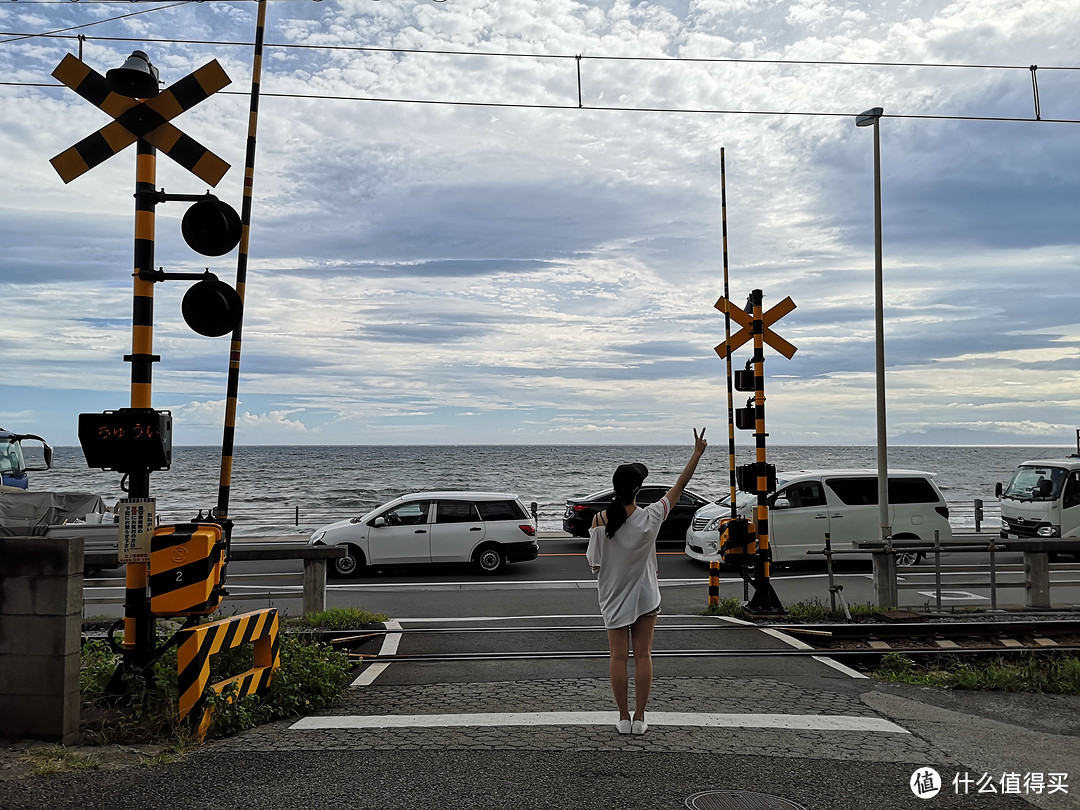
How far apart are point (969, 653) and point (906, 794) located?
5.11 m

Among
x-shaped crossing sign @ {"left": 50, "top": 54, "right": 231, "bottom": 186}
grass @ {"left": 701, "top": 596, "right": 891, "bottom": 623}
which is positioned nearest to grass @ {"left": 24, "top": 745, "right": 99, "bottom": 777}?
x-shaped crossing sign @ {"left": 50, "top": 54, "right": 231, "bottom": 186}

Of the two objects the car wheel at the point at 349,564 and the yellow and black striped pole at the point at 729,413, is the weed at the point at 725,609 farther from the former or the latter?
the car wheel at the point at 349,564

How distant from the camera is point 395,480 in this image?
7394 cm

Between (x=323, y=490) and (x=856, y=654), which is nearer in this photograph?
(x=856, y=654)

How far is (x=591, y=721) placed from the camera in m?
6.04

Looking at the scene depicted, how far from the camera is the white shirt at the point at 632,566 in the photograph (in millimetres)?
5711

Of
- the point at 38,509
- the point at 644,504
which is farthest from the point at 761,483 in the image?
the point at 38,509

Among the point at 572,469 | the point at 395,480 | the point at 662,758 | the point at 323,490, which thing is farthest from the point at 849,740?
the point at 572,469

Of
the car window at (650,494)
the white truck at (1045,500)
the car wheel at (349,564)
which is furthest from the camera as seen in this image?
the car window at (650,494)

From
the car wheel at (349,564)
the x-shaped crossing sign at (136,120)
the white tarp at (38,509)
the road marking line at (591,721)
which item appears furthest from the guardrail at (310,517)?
the road marking line at (591,721)

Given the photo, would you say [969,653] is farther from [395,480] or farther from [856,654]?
[395,480]

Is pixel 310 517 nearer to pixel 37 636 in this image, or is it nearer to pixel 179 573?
pixel 179 573

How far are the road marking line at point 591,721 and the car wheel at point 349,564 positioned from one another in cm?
1115

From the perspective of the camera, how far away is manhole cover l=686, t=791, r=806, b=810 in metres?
4.49
